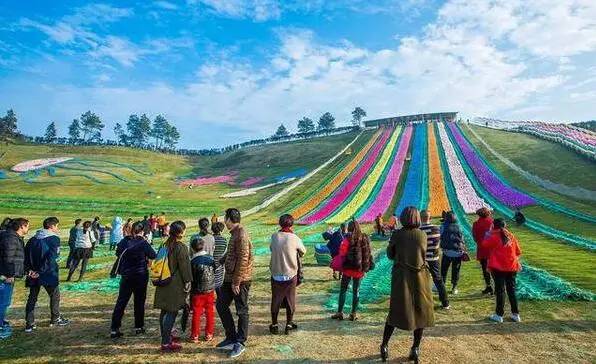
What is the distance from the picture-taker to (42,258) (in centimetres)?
946

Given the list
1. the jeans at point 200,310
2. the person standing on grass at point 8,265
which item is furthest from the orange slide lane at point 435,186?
the person standing on grass at point 8,265

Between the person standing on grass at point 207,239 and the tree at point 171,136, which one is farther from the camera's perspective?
the tree at point 171,136

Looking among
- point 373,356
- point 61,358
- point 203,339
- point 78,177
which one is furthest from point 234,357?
point 78,177

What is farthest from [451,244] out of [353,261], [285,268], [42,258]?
[42,258]

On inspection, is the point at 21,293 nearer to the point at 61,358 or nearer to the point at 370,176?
the point at 61,358

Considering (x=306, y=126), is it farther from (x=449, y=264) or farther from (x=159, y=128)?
(x=449, y=264)

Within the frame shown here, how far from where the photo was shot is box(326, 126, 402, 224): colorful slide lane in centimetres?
3517

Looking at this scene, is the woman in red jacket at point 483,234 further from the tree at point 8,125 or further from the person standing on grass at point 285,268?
the tree at point 8,125

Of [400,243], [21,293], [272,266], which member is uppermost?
[400,243]

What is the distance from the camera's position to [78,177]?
203ft

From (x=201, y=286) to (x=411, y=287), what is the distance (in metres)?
4.20

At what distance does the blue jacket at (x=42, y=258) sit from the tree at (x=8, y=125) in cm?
11314

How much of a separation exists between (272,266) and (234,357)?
199 centimetres

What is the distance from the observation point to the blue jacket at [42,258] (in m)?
9.41
